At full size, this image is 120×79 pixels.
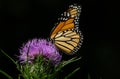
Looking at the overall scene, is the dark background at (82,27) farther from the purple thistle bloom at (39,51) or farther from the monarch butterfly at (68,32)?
the purple thistle bloom at (39,51)

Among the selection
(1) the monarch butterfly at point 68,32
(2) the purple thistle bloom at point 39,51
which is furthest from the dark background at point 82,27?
(2) the purple thistle bloom at point 39,51

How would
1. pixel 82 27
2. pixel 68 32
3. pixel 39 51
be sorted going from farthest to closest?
pixel 82 27 → pixel 68 32 → pixel 39 51

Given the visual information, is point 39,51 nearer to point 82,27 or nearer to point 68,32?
point 68,32

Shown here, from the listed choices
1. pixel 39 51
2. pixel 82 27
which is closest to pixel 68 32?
pixel 39 51

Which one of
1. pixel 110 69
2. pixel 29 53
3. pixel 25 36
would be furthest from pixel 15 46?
pixel 29 53

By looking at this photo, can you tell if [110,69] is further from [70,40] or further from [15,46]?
[70,40]

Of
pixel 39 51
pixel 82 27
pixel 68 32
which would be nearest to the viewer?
pixel 39 51

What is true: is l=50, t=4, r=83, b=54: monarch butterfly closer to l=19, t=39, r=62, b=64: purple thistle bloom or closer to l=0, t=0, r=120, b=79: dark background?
l=19, t=39, r=62, b=64: purple thistle bloom

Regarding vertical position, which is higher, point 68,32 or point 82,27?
point 68,32
